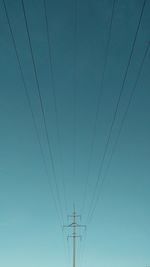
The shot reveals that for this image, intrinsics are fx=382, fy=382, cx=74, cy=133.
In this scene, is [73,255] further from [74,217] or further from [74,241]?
[74,217]

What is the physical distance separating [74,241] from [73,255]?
4416mm

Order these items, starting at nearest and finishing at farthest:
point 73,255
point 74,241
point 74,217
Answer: point 73,255
point 74,241
point 74,217

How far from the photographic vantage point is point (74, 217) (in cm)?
5969

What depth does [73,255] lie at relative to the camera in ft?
164

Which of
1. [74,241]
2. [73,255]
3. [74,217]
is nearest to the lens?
[73,255]

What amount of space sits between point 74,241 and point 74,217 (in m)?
5.87

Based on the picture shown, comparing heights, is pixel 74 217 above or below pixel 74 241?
above

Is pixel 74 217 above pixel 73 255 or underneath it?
above

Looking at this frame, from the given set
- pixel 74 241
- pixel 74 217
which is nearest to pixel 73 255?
pixel 74 241

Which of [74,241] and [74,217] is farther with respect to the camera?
[74,217]

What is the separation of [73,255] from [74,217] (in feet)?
33.5

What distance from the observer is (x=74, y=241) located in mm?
54250

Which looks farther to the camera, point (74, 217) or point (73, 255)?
point (74, 217)
